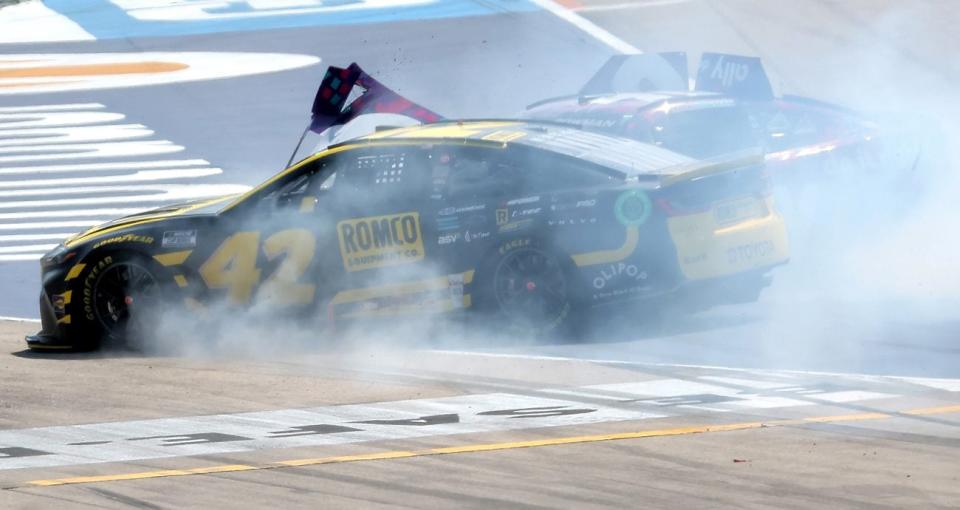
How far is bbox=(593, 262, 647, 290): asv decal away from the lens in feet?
33.3

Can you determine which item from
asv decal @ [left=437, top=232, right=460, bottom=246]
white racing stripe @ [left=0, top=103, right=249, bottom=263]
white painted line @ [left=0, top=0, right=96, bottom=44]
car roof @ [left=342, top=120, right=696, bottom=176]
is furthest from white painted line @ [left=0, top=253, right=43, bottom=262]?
white painted line @ [left=0, top=0, right=96, bottom=44]

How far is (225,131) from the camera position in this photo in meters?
19.0

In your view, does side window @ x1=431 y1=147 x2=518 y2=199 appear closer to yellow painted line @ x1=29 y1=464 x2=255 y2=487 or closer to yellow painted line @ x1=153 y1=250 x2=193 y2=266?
yellow painted line @ x1=153 y1=250 x2=193 y2=266

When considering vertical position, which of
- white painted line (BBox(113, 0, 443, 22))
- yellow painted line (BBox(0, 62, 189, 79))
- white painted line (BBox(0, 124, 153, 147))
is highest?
white painted line (BBox(113, 0, 443, 22))

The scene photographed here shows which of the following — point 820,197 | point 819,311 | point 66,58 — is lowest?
point 819,311

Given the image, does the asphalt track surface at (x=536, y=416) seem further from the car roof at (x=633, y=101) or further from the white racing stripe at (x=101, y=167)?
the white racing stripe at (x=101, y=167)

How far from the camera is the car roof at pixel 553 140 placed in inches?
415

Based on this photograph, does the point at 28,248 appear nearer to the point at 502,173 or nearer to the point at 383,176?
the point at 383,176

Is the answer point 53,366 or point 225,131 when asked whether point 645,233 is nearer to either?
point 53,366

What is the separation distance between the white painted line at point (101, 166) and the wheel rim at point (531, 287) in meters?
7.91

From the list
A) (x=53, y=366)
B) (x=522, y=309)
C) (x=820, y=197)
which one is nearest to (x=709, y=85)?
(x=820, y=197)

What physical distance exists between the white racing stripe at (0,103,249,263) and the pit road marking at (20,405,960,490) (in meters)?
7.27

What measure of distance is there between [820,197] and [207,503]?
701 centimetres

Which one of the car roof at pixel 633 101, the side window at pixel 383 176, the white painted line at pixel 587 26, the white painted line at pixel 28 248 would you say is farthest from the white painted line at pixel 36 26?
the side window at pixel 383 176
